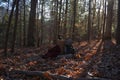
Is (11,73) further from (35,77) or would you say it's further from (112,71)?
(112,71)

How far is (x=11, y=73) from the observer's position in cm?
914

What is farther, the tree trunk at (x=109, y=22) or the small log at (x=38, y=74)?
the tree trunk at (x=109, y=22)

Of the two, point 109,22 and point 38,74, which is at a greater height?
point 109,22

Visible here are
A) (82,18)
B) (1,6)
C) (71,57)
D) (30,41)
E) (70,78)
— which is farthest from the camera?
(82,18)

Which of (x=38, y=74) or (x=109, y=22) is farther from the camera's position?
(x=109, y=22)

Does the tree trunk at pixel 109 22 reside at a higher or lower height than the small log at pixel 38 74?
higher

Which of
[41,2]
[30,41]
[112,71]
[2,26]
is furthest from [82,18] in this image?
[112,71]

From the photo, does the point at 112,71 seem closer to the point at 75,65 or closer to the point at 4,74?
the point at 75,65

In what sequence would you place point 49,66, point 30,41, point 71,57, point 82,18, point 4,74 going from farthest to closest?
1. point 82,18
2. point 30,41
3. point 71,57
4. point 49,66
5. point 4,74

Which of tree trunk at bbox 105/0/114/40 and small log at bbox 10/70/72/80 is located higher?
tree trunk at bbox 105/0/114/40

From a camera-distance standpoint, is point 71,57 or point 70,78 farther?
point 71,57

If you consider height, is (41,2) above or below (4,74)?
above

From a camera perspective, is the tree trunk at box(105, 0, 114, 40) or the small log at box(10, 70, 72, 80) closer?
→ the small log at box(10, 70, 72, 80)

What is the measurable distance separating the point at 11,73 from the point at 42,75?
54.6 inches
